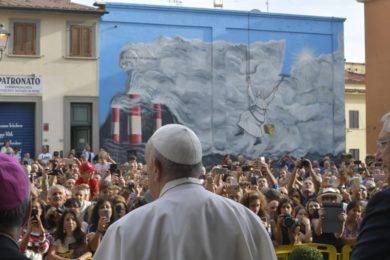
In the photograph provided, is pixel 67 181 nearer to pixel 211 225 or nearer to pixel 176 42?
pixel 211 225

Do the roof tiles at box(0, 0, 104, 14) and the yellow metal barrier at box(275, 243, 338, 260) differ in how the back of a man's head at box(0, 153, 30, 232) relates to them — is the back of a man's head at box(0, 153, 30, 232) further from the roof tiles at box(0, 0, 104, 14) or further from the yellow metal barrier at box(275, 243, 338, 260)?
the roof tiles at box(0, 0, 104, 14)

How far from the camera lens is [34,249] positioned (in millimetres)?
8109

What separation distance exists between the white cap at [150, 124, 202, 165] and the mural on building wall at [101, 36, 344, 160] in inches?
1160

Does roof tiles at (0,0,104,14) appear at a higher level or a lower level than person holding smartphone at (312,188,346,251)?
higher

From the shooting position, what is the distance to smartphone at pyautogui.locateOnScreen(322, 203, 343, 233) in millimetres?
8969

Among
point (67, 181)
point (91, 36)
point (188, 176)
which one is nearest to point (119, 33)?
point (91, 36)

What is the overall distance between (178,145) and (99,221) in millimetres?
5127

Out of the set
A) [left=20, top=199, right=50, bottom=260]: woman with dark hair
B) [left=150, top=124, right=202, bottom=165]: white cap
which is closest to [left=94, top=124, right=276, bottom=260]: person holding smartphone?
[left=150, top=124, right=202, bottom=165]: white cap

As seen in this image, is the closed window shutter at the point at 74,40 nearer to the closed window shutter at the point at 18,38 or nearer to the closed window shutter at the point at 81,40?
the closed window shutter at the point at 81,40

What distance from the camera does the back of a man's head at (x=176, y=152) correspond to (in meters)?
3.80

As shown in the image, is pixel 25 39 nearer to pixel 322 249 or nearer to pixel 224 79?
pixel 224 79

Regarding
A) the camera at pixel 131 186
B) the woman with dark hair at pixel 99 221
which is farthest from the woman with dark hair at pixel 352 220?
the camera at pixel 131 186

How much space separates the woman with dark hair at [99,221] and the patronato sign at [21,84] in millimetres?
23653

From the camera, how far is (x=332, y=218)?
911 centimetres
